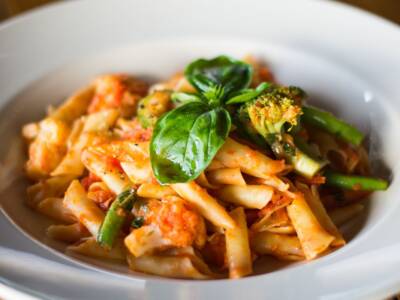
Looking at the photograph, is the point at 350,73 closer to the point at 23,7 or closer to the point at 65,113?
the point at 65,113

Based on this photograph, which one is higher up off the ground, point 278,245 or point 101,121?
point 101,121

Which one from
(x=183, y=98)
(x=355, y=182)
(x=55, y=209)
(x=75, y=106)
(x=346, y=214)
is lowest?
(x=346, y=214)

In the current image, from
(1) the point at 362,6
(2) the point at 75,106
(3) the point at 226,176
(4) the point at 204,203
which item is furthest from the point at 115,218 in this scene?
(1) the point at 362,6

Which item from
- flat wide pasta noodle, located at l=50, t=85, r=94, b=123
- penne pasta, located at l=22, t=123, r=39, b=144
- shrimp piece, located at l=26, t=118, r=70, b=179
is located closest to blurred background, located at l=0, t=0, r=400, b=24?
flat wide pasta noodle, located at l=50, t=85, r=94, b=123

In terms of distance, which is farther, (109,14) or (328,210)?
(109,14)


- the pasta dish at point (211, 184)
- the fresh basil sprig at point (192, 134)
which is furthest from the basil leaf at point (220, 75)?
the fresh basil sprig at point (192, 134)

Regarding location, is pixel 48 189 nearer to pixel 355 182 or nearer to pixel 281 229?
pixel 281 229

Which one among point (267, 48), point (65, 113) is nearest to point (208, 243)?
point (65, 113)
